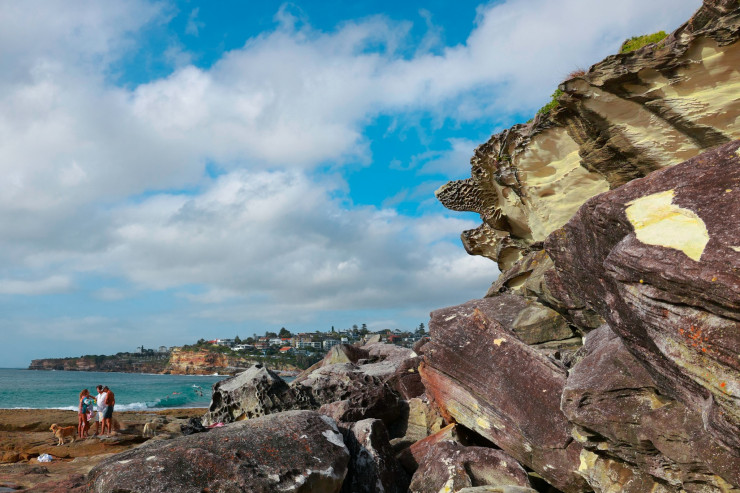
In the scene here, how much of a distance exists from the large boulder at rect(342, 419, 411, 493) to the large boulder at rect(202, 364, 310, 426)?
6.62 metres

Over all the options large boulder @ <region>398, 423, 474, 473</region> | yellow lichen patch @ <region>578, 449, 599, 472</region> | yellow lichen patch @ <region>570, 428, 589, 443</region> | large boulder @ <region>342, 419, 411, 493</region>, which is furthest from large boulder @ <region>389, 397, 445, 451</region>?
yellow lichen patch @ <region>570, 428, 589, 443</region>

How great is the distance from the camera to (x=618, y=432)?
8.70m

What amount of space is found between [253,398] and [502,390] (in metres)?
9.92

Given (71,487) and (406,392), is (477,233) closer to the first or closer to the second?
(406,392)

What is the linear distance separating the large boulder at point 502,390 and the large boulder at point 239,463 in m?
3.23

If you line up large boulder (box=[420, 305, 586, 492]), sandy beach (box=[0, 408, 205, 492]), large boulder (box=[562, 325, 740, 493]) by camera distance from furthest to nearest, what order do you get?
sandy beach (box=[0, 408, 205, 492]) → large boulder (box=[420, 305, 586, 492]) → large boulder (box=[562, 325, 740, 493])

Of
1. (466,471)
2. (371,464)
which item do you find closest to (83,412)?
(371,464)

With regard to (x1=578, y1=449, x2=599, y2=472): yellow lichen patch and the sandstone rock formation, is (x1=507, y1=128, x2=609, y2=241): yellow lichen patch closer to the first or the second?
the sandstone rock formation

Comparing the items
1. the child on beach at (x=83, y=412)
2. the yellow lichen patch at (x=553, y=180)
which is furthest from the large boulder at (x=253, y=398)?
the yellow lichen patch at (x=553, y=180)

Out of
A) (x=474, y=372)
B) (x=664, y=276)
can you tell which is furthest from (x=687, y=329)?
(x=474, y=372)

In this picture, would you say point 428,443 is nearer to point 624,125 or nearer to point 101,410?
point 624,125

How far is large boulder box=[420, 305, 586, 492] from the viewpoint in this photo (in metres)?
10.6

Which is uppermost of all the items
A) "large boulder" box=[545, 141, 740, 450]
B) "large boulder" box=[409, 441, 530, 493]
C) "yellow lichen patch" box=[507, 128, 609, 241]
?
"yellow lichen patch" box=[507, 128, 609, 241]

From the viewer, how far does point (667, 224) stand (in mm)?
6949
